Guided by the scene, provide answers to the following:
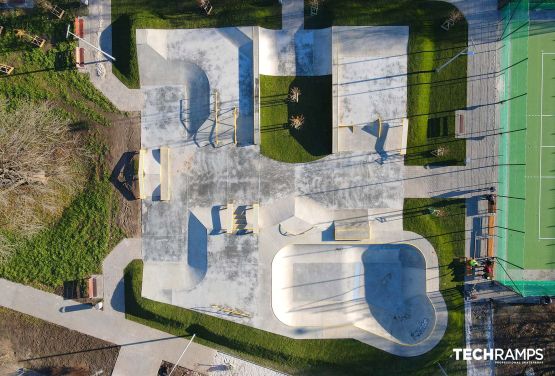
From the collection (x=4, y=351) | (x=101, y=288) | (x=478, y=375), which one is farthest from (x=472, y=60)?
(x=4, y=351)

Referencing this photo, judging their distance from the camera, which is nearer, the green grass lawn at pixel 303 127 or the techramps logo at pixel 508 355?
the techramps logo at pixel 508 355

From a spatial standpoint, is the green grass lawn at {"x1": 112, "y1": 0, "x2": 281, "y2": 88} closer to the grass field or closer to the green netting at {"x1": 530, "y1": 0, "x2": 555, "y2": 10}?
the grass field

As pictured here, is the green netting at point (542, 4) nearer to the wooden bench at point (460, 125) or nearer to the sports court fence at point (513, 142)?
the sports court fence at point (513, 142)

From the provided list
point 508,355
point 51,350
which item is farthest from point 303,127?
point 51,350

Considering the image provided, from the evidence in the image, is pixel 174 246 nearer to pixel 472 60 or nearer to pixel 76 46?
pixel 76 46

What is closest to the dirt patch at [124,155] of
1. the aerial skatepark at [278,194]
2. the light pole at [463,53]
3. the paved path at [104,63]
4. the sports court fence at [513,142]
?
the aerial skatepark at [278,194]

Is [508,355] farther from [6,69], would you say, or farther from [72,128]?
[6,69]
